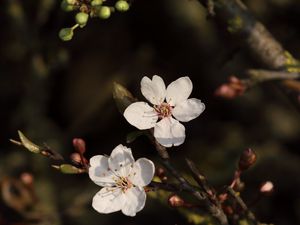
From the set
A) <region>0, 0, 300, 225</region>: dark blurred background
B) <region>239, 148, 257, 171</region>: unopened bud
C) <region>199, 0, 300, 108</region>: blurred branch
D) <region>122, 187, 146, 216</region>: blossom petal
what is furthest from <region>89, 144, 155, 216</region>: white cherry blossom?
<region>0, 0, 300, 225</region>: dark blurred background

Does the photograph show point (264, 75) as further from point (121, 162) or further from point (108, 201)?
point (108, 201)

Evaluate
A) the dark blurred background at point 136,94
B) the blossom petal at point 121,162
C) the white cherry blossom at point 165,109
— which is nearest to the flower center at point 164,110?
the white cherry blossom at point 165,109

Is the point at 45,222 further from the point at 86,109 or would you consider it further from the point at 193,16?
the point at 193,16

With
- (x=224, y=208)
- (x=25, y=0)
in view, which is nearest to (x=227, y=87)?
(x=224, y=208)

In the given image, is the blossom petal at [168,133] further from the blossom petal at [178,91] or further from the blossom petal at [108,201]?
the blossom petal at [108,201]

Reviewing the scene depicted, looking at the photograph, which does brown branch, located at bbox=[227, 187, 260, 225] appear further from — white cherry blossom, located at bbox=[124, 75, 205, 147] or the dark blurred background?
the dark blurred background

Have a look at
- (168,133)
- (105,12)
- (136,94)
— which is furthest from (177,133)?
(136,94)

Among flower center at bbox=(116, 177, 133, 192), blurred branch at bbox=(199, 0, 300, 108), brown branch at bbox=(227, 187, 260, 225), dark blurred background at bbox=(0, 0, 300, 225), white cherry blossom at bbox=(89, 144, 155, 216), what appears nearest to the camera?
brown branch at bbox=(227, 187, 260, 225)

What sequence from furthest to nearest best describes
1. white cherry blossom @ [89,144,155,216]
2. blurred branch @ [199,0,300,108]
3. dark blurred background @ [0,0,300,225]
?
dark blurred background @ [0,0,300,225] → blurred branch @ [199,0,300,108] → white cherry blossom @ [89,144,155,216]
